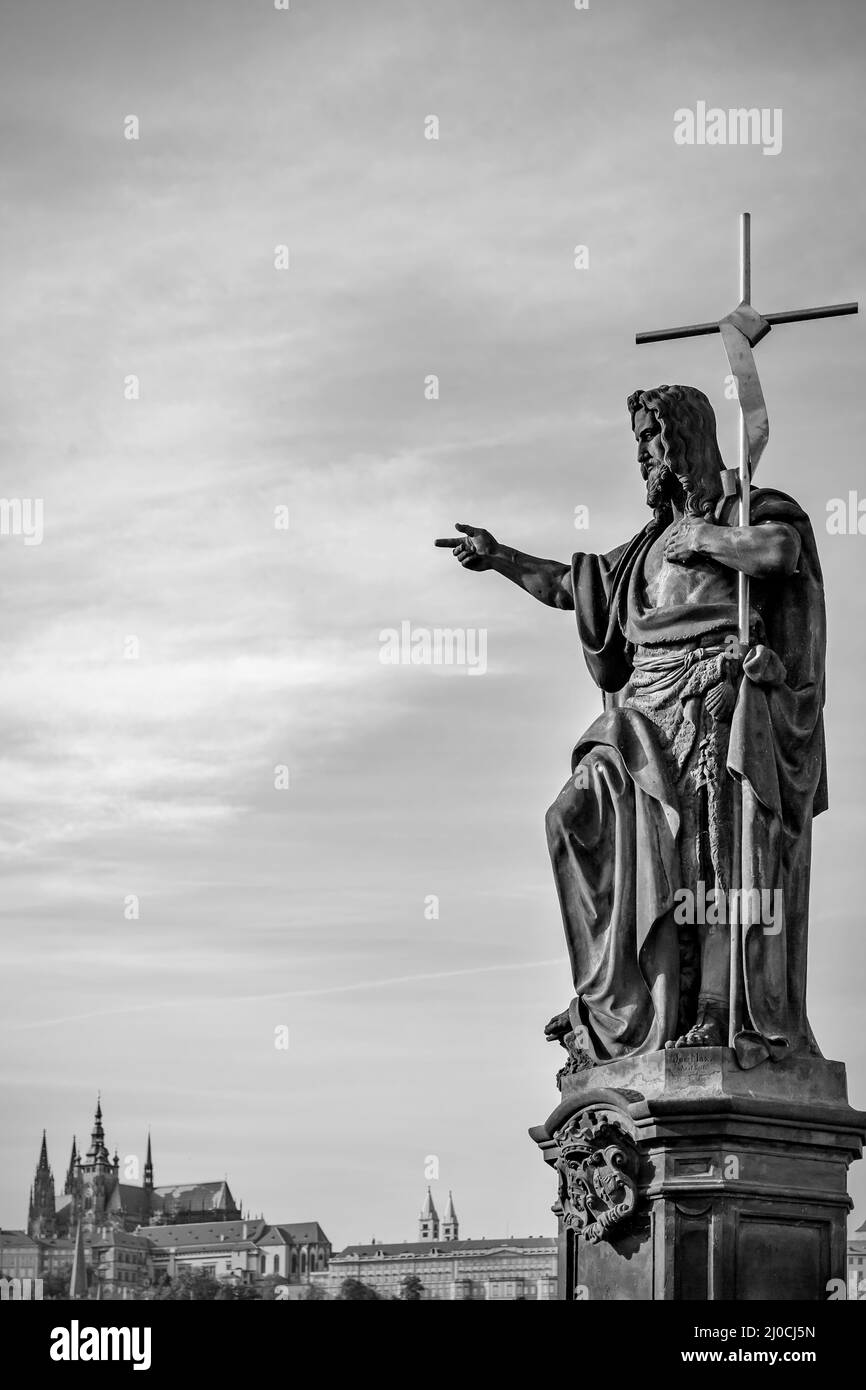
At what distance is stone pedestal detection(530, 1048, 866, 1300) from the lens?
11.8 meters

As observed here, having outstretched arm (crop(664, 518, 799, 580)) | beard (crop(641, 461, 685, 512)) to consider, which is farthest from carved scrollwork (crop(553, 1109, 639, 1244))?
beard (crop(641, 461, 685, 512))

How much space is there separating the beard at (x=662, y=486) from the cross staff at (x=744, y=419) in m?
0.31

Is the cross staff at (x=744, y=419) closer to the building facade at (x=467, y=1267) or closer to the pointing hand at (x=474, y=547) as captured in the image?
the pointing hand at (x=474, y=547)

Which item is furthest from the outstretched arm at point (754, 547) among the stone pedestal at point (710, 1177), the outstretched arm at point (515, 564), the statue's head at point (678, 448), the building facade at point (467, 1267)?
the building facade at point (467, 1267)

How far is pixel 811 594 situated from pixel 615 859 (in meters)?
2.06

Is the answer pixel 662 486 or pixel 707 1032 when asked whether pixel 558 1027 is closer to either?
pixel 707 1032

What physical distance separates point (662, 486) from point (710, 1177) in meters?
4.40

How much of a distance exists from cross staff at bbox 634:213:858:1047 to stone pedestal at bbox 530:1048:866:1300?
0.66 metres

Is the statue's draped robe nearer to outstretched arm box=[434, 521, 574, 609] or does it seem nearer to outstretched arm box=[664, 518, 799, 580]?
outstretched arm box=[664, 518, 799, 580]

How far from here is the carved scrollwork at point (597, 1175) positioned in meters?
12.1

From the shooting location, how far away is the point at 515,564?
1430 cm

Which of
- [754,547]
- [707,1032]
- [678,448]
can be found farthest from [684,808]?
[678,448]
